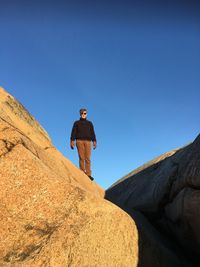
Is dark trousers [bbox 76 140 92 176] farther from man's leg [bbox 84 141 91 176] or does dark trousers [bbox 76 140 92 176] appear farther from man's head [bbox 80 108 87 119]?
man's head [bbox 80 108 87 119]

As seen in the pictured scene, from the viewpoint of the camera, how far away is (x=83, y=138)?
52.4ft

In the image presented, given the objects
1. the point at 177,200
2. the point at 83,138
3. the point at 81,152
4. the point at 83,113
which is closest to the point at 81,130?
the point at 83,138

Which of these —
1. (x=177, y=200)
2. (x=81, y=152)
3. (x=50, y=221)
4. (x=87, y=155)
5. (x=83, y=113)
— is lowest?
(x=177, y=200)

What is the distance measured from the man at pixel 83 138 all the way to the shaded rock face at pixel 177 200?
373cm

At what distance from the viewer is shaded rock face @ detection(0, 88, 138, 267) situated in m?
6.64

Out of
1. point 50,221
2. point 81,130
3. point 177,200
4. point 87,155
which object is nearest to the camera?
point 50,221

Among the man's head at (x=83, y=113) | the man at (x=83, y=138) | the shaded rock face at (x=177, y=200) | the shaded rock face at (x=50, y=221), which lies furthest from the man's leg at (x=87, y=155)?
the shaded rock face at (x=50, y=221)

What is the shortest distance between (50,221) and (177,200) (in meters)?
3.40

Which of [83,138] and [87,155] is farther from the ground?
[83,138]

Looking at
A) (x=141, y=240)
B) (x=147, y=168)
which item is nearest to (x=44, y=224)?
(x=141, y=240)

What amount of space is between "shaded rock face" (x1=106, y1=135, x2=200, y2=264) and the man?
12.2 ft

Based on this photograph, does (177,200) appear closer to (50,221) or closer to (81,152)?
(50,221)

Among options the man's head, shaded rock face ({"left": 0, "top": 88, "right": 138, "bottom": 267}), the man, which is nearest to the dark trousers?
the man

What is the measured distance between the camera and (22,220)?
7.05 m
